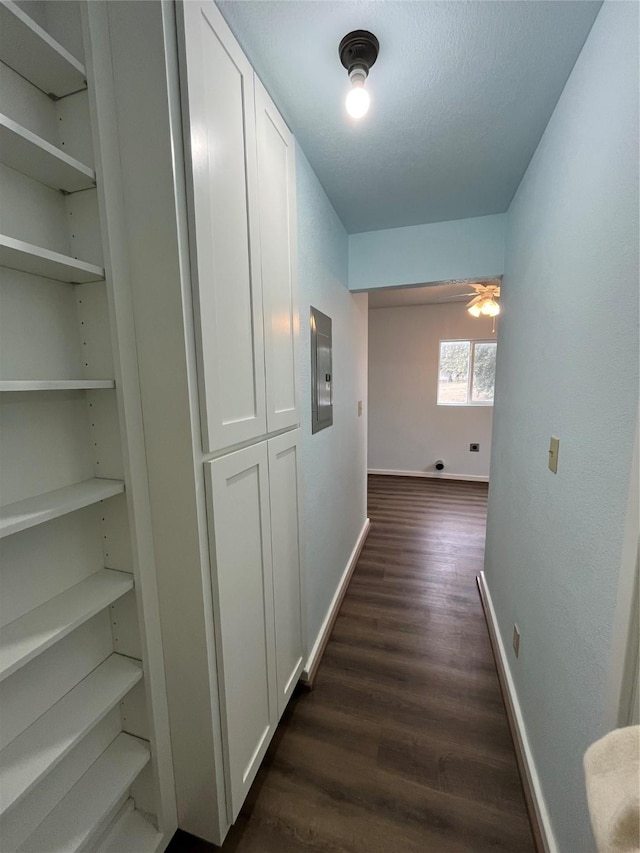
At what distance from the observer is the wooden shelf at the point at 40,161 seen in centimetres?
65

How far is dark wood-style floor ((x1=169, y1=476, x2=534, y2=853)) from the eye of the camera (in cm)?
111

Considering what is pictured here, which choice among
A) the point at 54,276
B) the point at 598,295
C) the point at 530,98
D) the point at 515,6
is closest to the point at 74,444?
the point at 54,276

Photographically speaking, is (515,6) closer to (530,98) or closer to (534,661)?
(530,98)

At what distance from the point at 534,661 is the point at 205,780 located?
121 centimetres

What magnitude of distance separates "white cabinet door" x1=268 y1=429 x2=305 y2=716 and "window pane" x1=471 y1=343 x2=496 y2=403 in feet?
14.0

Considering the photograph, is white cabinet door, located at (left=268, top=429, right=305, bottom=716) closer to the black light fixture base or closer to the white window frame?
the black light fixture base

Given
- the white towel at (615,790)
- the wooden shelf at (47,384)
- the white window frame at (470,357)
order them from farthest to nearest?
the white window frame at (470,357)
the wooden shelf at (47,384)
the white towel at (615,790)

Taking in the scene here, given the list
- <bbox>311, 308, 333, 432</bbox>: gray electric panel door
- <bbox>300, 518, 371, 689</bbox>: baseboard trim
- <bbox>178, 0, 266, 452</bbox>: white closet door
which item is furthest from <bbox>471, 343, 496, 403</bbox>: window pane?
<bbox>178, 0, 266, 452</bbox>: white closet door

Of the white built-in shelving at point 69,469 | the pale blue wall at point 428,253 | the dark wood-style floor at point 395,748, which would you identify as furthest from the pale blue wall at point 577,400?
the white built-in shelving at point 69,469

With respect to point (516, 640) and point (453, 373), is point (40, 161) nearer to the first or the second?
point (516, 640)

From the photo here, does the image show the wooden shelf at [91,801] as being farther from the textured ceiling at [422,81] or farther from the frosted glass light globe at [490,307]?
the frosted glass light globe at [490,307]

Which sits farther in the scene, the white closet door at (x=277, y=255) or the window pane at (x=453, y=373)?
the window pane at (x=453, y=373)

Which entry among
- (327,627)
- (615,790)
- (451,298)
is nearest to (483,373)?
(451,298)

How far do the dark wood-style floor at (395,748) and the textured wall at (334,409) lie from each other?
1.06 ft
